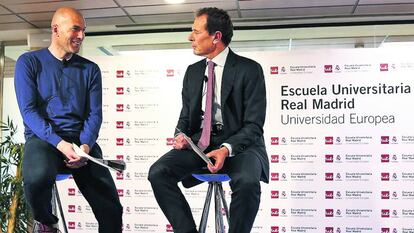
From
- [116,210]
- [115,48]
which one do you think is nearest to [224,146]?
[116,210]

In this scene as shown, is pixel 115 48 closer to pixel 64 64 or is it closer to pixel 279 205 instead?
pixel 279 205

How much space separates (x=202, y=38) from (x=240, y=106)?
0.41m

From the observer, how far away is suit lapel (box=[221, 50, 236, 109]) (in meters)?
2.24

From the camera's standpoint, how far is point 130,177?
4969 mm

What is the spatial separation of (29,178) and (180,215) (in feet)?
2.23

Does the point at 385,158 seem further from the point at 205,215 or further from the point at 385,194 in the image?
the point at 205,215

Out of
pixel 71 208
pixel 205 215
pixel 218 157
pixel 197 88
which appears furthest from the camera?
pixel 71 208

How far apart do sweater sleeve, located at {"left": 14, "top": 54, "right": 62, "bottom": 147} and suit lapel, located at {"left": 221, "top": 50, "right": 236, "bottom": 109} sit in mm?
796

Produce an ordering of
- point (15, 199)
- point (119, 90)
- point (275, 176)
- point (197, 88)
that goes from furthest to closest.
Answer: point (119, 90) → point (275, 176) → point (15, 199) → point (197, 88)

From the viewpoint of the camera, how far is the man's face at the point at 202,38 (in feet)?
7.73

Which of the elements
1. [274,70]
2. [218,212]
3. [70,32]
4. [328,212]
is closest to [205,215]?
[218,212]

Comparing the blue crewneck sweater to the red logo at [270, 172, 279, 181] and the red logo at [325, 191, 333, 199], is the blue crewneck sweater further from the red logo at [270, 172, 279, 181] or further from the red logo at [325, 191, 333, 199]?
the red logo at [325, 191, 333, 199]

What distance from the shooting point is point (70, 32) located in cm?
229

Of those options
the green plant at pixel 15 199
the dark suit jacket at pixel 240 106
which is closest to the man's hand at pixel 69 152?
the dark suit jacket at pixel 240 106
